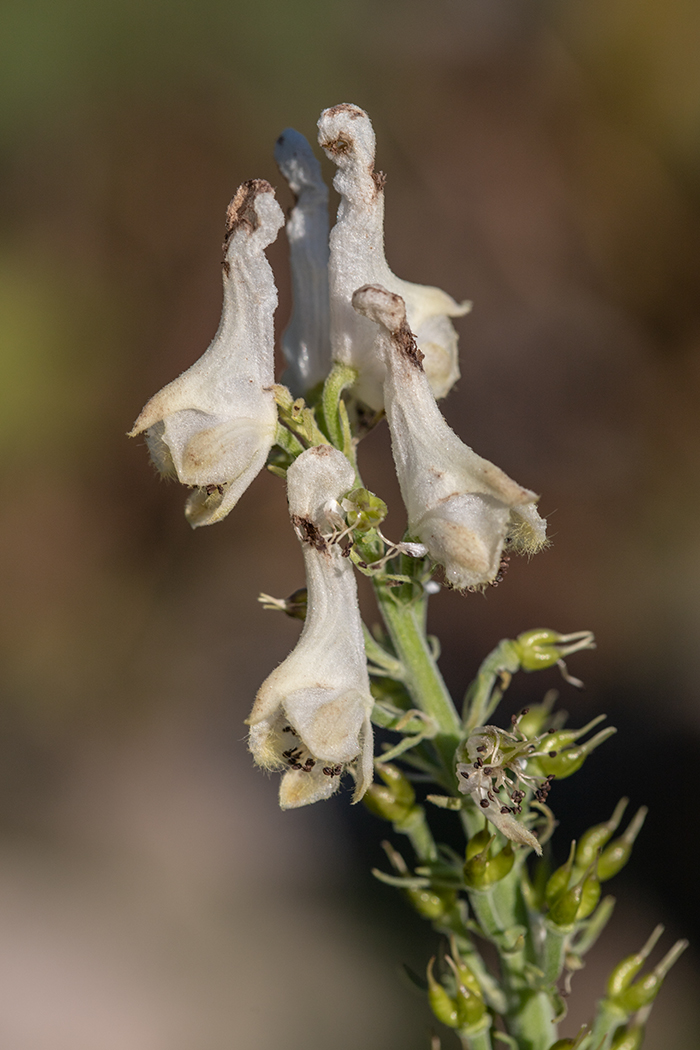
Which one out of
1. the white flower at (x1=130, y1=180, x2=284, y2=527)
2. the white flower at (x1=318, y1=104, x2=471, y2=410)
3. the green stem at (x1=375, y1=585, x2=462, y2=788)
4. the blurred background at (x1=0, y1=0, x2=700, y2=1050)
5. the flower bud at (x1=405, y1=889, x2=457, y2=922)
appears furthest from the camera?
the blurred background at (x1=0, y1=0, x2=700, y2=1050)

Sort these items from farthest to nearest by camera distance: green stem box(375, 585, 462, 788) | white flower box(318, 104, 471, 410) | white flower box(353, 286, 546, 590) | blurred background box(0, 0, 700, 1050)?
blurred background box(0, 0, 700, 1050)
green stem box(375, 585, 462, 788)
white flower box(318, 104, 471, 410)
white flower box(353, 286, 546, 590)

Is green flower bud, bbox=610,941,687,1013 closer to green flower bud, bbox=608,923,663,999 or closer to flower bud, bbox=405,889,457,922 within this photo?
green flower bud, bbox=608,923,663,999

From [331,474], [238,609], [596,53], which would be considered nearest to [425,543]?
[331,474]

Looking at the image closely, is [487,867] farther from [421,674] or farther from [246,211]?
[246,211]

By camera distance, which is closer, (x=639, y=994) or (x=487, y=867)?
(x=487, y=867)

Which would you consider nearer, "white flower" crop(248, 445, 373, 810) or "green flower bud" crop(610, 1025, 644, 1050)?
"white flower" crop(248, 445, 373, 810)

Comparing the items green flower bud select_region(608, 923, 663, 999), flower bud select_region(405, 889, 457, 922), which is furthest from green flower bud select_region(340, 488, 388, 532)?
green flower bud select_region(608, 923, 663, 999)

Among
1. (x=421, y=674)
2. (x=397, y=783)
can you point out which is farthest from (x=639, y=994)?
(x=421, y=674)
